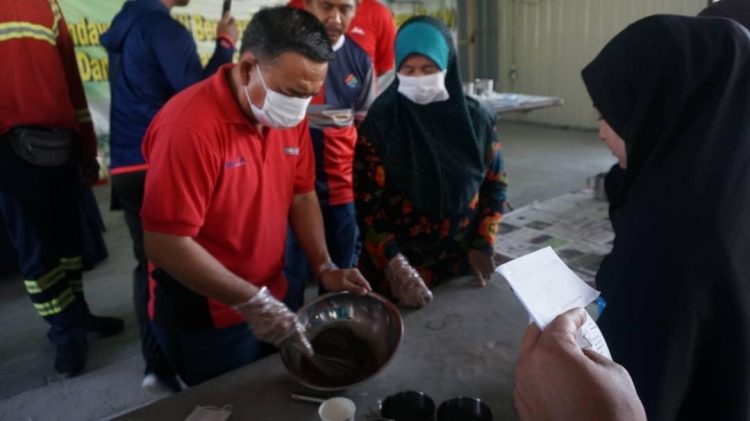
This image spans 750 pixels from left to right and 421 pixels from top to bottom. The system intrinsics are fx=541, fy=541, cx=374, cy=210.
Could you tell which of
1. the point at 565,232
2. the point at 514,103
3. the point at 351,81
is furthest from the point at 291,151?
the point at 514,103

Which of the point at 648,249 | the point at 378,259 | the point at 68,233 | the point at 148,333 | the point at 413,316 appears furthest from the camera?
the point at 68,233

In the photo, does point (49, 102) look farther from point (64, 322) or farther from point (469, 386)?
point (469, 386)

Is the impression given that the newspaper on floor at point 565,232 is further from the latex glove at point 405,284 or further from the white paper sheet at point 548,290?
the white paper sheet at point 548,290

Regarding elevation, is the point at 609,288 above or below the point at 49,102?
below

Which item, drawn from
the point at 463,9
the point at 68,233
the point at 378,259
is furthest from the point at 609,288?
the point at 463,9

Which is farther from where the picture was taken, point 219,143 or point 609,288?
point 219,143

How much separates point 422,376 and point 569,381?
0.51 metres

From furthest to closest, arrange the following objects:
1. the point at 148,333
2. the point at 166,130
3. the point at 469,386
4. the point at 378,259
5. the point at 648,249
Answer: the point at 148,333 < the point at 378,259 < the point at 166,130 < the point at 469,386 < the point at 648,249

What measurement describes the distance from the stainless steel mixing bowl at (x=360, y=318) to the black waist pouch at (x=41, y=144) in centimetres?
145

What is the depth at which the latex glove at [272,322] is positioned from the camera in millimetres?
1131

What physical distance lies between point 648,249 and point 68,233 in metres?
2.23

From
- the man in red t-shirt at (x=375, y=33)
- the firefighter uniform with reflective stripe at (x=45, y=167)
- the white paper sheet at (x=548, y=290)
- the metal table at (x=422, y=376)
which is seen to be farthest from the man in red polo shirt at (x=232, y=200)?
the man in red t-shirt at (x=375, y=33)

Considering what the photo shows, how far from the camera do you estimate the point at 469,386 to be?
41.4 inches

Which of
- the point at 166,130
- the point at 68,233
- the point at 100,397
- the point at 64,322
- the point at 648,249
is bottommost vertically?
the point at 100,397
